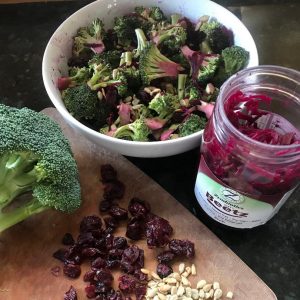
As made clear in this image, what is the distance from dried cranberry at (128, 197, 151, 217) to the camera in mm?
1017

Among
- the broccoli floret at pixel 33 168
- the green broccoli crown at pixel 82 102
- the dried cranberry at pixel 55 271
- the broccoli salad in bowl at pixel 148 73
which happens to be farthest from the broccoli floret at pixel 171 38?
the dried cranberry at pixel 55 271

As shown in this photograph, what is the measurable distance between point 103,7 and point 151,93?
0.27m

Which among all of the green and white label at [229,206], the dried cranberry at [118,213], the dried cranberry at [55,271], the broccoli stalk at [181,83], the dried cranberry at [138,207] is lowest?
the dried cranberry at [55,271]

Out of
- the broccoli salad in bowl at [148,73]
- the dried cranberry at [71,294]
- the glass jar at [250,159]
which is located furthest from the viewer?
the broccoli salad in bowl at [148,73]

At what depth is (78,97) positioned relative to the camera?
1.03m

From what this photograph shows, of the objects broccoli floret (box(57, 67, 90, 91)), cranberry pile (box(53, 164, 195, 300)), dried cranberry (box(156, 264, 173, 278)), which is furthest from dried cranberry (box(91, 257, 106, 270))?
broccoli floret (box(57, 67, 90, 91))

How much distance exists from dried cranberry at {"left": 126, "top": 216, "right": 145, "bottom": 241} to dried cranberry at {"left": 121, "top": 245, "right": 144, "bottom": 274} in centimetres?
3

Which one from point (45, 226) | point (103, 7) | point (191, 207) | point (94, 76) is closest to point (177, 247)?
point (191, 207)

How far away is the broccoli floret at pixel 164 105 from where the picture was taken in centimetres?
102

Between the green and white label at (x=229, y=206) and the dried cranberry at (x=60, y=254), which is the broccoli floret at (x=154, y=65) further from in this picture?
the dried cranberry at (x=60, y=254)

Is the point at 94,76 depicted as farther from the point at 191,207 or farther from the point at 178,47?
the point at 191,207

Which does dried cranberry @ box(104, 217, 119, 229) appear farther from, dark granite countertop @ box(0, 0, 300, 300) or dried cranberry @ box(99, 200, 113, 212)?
dark granite countertop @ box(0, 0, 300, 300)

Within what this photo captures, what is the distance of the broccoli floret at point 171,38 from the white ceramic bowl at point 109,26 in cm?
9

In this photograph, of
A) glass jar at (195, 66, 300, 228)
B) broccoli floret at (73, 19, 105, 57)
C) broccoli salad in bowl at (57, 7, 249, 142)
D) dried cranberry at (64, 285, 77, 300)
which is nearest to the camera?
glass jar at (195, 66, 300, 228)
